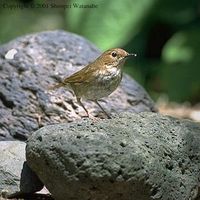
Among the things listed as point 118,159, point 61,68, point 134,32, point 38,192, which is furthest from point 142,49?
point 118,159

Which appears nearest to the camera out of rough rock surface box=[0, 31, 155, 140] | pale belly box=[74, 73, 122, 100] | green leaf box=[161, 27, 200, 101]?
pale belly box=[74, 73, 122, 100]

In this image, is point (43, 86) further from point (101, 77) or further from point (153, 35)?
point (153, 35)

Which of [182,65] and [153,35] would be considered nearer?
[182,65]

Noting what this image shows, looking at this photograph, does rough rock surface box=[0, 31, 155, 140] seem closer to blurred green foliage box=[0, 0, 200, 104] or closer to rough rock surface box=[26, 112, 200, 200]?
rough rock surface box=[26, 112, 200, 200]

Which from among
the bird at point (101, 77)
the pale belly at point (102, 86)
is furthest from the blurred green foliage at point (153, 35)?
the pale belly at point (102, 86)

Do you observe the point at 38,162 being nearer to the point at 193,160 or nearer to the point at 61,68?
the point at 193,160

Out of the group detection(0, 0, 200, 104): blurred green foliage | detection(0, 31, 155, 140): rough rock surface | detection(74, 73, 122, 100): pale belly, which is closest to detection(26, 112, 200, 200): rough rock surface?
detection(74, 73, 122, 100): pale belly

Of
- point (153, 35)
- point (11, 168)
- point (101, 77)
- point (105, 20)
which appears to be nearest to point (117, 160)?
point (11, 168)
